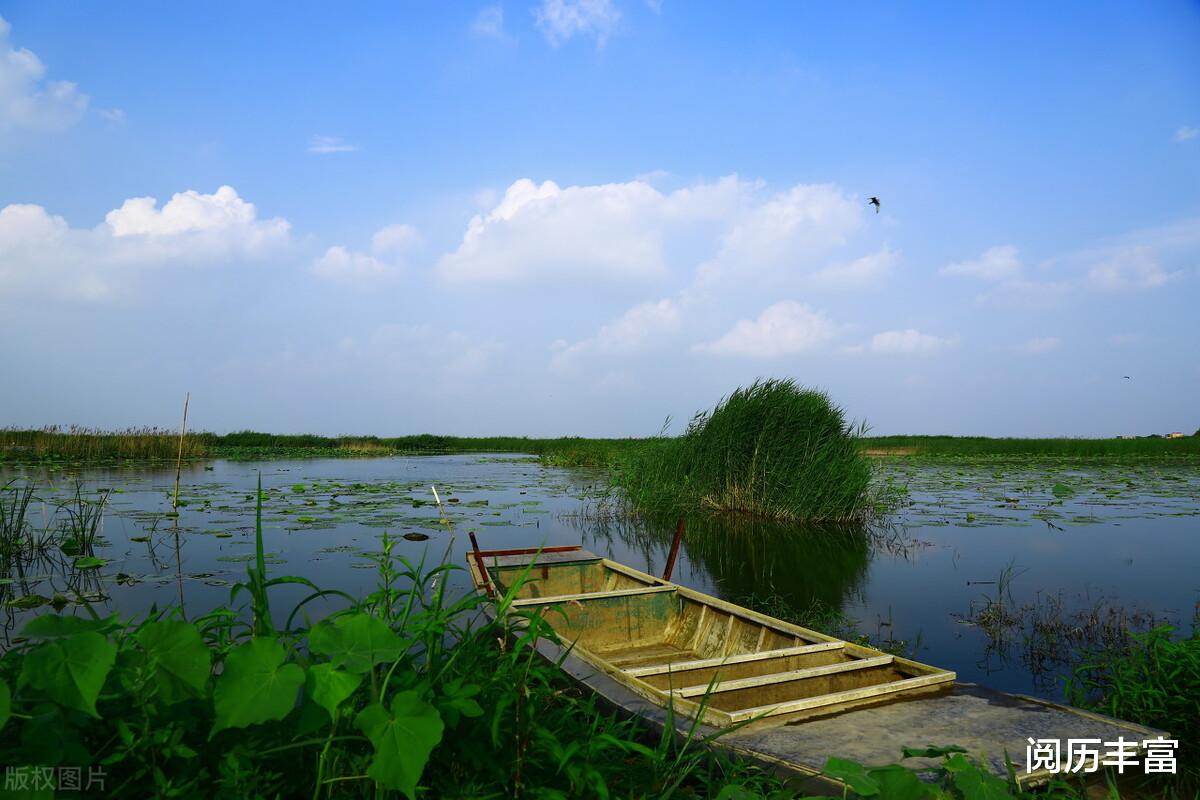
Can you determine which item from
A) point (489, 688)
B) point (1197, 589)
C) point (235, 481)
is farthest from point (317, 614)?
point (235, 481)

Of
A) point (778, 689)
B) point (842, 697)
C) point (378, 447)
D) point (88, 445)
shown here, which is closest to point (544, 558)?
point (778, 689)

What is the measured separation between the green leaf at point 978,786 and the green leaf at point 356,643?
1.69 metres

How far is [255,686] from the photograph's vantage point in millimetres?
1565

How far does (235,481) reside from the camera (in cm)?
1803

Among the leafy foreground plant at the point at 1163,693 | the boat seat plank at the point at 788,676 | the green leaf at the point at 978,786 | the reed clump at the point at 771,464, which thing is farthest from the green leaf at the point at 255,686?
the reed clump at the point at 771,464

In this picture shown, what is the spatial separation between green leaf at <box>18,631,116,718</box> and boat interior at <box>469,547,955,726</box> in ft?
3.37

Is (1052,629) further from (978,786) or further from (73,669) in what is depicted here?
(73,669)

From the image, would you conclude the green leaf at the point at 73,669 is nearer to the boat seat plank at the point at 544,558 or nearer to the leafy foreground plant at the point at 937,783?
the leafy foreground plant at the point at 937,783

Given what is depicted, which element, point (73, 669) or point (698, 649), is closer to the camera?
point (73, 669)

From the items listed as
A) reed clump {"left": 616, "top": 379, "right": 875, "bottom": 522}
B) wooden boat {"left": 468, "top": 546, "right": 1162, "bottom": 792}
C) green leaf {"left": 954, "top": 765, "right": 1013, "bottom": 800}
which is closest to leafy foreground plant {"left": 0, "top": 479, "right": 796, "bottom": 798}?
wooden boat {"left": 468, "top": 546, "right": 1162, "bottom": 792}

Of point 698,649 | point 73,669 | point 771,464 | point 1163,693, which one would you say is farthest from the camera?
point 771,464

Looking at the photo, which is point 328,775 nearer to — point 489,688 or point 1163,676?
point 489,688

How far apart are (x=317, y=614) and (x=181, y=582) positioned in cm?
209

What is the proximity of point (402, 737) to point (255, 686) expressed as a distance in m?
0.34
